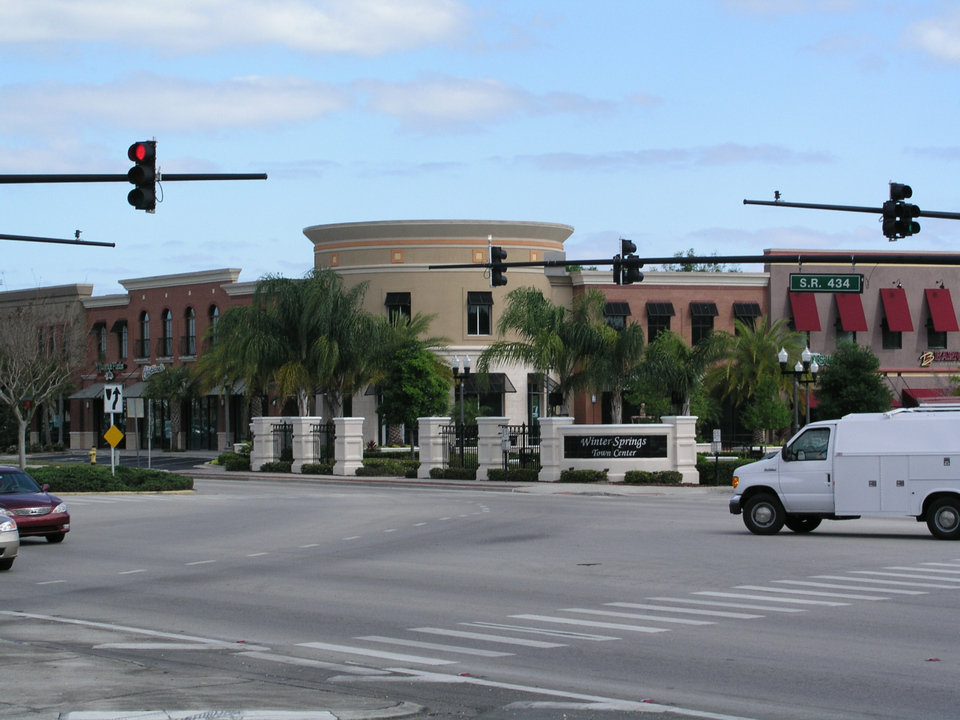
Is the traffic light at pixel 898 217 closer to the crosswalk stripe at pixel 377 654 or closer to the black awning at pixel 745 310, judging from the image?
the crosswalk stripe at pixel 377 654

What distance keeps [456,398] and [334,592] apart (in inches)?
1884

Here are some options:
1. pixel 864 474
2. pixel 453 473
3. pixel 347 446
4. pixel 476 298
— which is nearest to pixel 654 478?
pixel 453 473

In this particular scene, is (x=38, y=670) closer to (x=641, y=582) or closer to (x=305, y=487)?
(x=641, y=582)

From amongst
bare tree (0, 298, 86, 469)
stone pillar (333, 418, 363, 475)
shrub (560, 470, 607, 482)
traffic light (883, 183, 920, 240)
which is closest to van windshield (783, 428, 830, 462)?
traffic light (883, 183, 920, 240)

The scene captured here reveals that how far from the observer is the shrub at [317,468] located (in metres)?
53.0

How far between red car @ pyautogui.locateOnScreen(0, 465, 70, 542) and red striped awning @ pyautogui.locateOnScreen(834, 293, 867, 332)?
5104cm

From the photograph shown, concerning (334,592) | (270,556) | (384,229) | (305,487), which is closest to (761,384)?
(384,229)

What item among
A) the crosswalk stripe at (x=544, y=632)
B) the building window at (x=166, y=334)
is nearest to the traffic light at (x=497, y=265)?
the crosswalk stripe at (x=544, y=632)

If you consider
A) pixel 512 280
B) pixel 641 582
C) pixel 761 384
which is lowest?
pixel 641 582

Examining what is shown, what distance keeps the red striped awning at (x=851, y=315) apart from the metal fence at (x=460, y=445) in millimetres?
26823

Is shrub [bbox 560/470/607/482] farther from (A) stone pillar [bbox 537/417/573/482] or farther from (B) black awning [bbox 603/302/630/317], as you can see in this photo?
(B) black awning [bbox 603/302/630/317]

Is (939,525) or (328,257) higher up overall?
(328,257)

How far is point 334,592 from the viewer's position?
54.6 feet

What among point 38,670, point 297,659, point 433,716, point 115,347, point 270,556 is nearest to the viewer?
point 433,716
